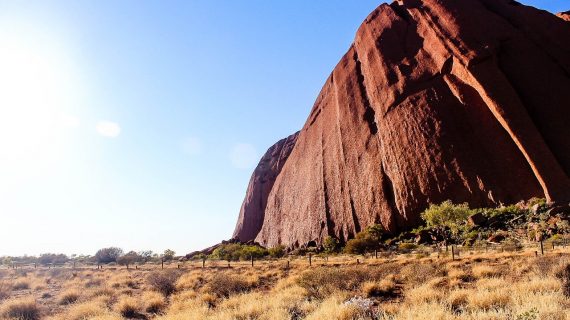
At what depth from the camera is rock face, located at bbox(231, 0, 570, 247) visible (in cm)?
3566

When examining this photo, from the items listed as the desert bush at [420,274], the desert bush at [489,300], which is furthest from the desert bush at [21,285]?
the desert bush at [489,300]

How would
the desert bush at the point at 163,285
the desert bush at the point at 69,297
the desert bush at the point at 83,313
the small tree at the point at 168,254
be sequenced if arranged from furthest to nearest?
the small tree at the point at 168,254 < the desert bush at the point at 163,285 < the desert bush at the point at 69,297 < the desert bush at the point at 83,313

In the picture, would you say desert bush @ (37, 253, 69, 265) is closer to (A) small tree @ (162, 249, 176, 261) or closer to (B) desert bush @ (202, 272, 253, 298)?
(A) small tree @ (162, 249, 176, 261)

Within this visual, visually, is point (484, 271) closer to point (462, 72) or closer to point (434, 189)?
point (434, 189)

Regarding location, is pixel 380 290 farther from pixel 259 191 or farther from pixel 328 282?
pixel 259 191

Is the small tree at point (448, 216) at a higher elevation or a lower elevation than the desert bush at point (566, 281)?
higher

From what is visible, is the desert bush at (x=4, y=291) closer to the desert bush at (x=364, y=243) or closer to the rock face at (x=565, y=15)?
the desert bush at (x=364, y=243)

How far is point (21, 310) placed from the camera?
14.9 metres

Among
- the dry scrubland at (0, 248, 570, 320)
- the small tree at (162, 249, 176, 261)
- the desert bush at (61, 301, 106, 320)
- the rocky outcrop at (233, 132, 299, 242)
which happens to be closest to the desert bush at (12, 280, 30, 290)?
the dry scrubland at (0, 248, 570, 320)

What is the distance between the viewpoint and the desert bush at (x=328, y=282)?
45.9 ft

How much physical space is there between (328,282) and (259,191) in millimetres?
68364

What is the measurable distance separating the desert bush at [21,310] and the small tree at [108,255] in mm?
59069

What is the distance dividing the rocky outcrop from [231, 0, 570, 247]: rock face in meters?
20.9

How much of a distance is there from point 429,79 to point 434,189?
1322 centimetres
